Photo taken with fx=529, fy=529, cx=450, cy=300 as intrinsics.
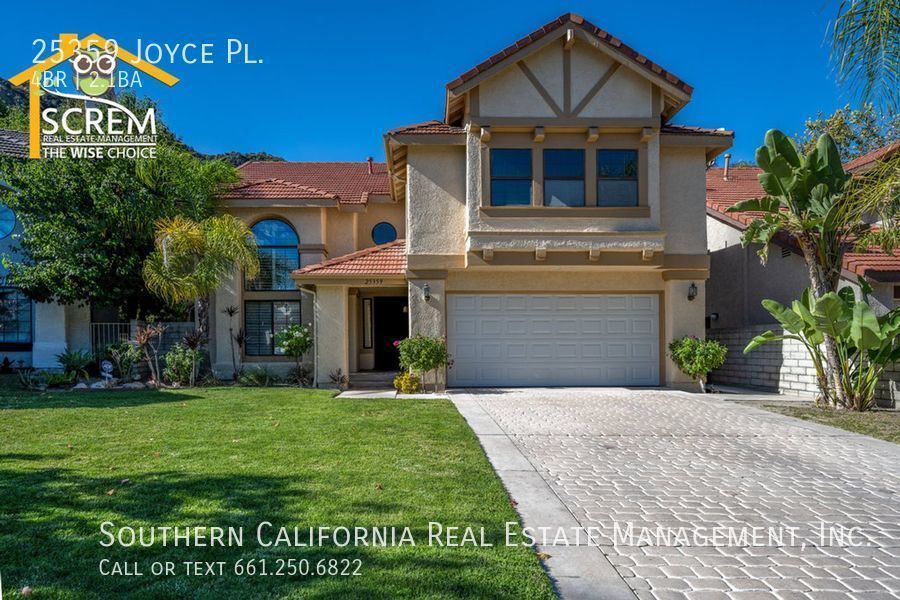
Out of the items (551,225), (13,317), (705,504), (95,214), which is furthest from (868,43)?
(13,317)

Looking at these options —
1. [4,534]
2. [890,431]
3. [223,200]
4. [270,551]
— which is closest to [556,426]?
[890,431]

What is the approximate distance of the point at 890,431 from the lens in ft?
27.6

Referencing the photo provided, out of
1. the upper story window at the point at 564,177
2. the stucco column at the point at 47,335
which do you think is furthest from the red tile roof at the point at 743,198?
the stucco column at the point at 47,335

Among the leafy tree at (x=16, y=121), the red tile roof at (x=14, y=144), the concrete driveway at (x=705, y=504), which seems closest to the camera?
the concrete driveway at (x=705, y=504)

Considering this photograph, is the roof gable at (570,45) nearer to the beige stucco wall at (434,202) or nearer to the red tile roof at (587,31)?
the red tile roof at (587,31)

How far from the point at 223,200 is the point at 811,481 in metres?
15.8

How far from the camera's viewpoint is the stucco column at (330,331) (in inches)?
551

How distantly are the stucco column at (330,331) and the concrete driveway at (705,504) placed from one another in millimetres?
6065

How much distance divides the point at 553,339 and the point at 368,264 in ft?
17.5

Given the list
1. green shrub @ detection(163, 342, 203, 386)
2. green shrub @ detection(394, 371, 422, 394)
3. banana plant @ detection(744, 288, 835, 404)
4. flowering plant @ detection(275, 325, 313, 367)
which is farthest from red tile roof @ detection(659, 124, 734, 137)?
green shrub @ detection(163, 342, 203, 386)

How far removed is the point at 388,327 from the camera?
17766 millimetres

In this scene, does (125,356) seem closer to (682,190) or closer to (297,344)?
(297,344)

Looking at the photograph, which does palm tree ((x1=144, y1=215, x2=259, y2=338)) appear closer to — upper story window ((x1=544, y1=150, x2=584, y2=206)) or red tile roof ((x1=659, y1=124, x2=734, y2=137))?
upper story window ((x1=544, y1=150, x2=584, y2=206))

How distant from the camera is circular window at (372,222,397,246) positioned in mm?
18516
